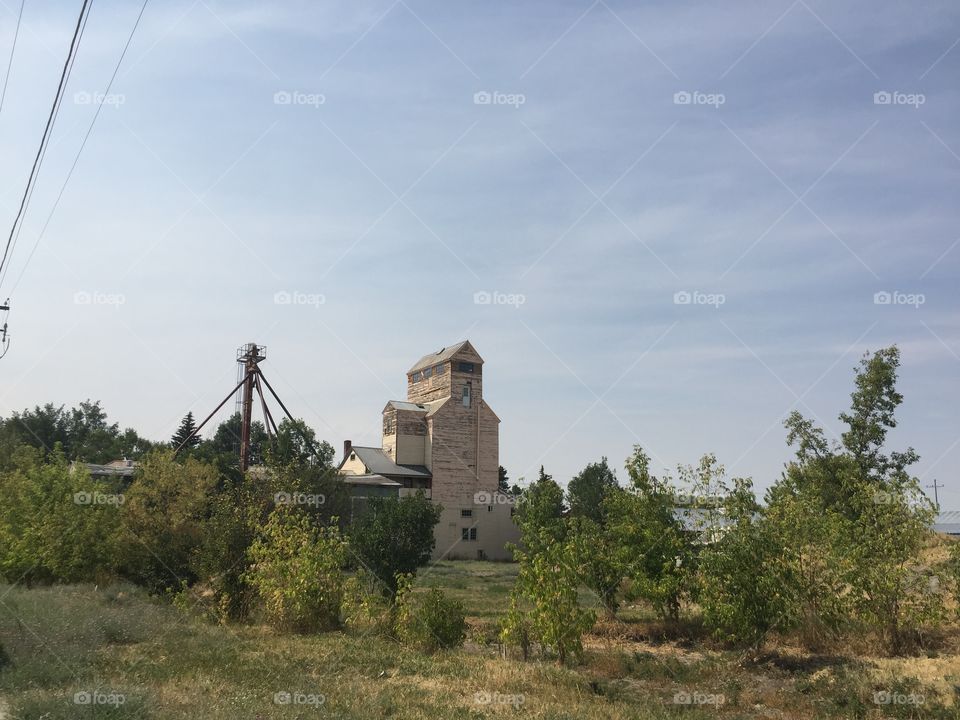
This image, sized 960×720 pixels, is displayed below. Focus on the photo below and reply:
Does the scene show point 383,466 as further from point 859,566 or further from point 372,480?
point 859,566

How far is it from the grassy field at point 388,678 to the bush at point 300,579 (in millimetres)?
733

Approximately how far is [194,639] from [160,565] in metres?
8.16

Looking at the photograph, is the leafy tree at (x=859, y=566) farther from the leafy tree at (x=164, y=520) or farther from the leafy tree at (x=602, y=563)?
the leafy tree at (x=164, y=520)

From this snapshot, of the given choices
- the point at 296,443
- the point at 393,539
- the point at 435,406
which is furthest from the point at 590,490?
the point at 393,539

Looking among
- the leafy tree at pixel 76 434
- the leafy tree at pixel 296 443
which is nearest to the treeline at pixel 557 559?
the leafy tree at pixel 296 443

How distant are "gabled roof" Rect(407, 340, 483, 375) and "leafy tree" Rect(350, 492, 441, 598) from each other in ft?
91.4

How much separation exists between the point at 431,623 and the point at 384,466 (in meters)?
36.4

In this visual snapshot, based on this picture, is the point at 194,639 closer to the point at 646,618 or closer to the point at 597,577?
the point at 597,577

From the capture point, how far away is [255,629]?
1811 cm

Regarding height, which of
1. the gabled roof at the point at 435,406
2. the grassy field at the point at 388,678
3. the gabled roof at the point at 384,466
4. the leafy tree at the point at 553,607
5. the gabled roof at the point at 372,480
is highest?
the gabled roof at the point at 435,406

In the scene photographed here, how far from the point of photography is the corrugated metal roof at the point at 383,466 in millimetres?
50719

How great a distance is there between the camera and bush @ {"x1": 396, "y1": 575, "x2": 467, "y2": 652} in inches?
610

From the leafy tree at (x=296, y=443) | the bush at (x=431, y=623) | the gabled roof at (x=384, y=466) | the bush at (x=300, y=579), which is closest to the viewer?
the bush at (x=431, y=623)

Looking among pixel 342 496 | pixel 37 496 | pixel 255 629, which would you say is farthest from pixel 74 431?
pixel 255 629
